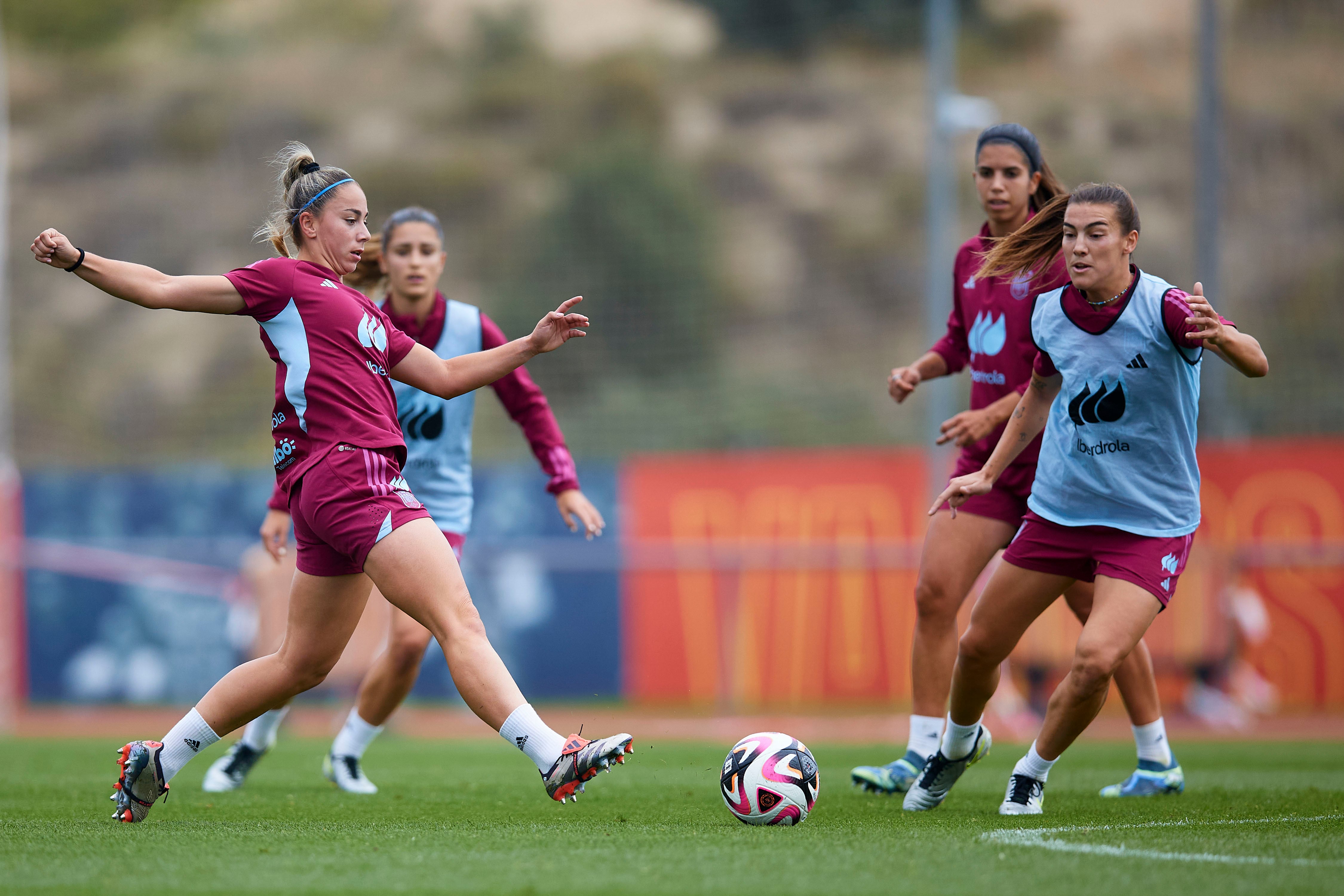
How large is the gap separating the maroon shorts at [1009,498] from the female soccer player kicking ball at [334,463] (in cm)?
194

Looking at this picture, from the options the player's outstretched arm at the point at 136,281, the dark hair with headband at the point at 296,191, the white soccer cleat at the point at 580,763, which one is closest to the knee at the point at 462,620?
the white soccer cleat at the point at 580,763

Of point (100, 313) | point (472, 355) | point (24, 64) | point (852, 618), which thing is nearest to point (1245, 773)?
point (472, 355)

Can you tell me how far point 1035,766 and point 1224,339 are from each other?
169 centimetres

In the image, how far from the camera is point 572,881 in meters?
3.77

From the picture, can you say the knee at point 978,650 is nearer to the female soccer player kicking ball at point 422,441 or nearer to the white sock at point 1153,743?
the white sock at point 1153,743

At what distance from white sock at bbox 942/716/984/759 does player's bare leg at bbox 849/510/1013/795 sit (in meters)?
0.46

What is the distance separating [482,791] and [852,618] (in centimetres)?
882

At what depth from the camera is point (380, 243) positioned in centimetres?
657

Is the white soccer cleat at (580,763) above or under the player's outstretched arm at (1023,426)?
under

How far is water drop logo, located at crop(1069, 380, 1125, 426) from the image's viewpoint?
196 inches

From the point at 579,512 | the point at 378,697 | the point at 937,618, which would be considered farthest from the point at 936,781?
the point at 378,697

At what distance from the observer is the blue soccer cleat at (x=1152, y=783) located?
6082 mm

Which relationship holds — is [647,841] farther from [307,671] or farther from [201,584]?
[201,584]

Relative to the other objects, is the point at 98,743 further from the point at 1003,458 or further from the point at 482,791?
the point at 1003,458
